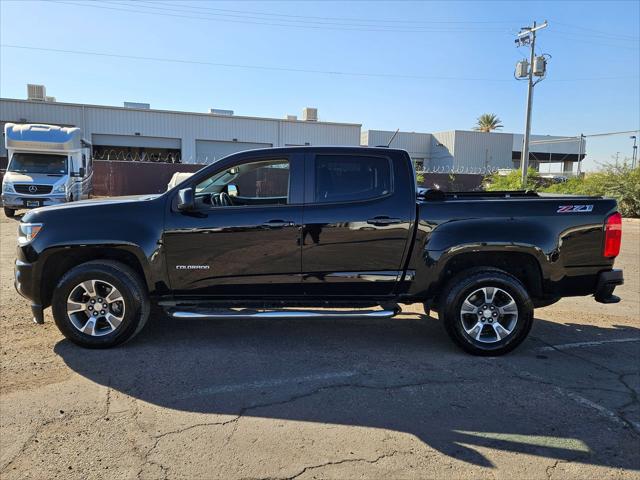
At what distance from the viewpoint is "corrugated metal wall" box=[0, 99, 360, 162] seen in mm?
34969

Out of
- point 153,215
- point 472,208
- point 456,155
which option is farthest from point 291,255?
point 456,155

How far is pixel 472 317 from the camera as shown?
4.98 m

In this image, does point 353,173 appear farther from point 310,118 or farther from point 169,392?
point 310,118

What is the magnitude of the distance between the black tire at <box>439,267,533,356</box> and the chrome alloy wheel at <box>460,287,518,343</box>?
21 millimetres

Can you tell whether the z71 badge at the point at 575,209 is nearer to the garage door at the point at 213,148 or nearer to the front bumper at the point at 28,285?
the front bumper at the point at 28,285

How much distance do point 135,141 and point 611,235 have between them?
124 ft

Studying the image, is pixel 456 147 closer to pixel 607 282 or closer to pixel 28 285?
pixel 607 282

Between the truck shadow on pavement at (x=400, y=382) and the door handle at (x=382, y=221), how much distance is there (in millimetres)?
1284

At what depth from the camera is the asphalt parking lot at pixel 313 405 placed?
10.3 feet

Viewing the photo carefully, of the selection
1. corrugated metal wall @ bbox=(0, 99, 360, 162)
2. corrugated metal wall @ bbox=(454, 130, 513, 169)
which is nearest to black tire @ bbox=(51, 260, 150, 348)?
corrugated metal wall @ bbox=(0, 99, 360, 162)

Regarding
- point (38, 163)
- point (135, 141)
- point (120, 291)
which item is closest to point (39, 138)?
point (38, 163)

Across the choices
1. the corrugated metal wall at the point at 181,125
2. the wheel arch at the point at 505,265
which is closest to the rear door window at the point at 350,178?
the wheel arch at the point at 505,265

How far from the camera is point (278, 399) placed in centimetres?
397

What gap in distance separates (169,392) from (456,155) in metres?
49.5
